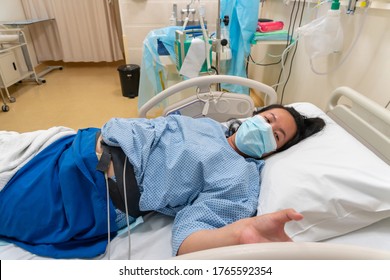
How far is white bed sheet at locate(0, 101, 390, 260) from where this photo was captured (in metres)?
0.91

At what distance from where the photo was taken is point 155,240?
1.07 m

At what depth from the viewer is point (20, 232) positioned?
0.99m

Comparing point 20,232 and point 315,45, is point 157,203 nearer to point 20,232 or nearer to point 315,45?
point 20,232

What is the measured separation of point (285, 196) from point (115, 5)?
4.44 metres

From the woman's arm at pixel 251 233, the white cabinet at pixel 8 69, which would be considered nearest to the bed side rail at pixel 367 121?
the woman's arm at pixel 251 233

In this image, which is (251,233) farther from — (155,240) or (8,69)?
(8,69)

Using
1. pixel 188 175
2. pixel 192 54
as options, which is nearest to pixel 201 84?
pixel 192 54

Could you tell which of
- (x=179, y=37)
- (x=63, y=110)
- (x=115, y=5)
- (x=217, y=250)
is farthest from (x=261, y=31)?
(x=115, y=5)

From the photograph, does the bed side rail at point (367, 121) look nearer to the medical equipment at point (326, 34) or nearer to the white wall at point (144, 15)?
the medical equipment at point (326, 34)

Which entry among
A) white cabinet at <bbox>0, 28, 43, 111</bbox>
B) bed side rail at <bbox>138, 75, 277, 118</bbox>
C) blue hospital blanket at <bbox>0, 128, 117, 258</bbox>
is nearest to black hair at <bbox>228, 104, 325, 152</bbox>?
bed side rail at <bbox>138, 75, 277, 118</bbox>

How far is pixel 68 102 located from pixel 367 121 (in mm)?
3330

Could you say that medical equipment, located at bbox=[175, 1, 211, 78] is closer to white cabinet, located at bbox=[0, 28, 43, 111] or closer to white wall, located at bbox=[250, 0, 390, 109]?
white wall, located at bbox=[250, 0, 390, 109]

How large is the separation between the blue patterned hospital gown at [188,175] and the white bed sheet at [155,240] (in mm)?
89

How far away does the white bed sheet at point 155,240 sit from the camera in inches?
35.8
